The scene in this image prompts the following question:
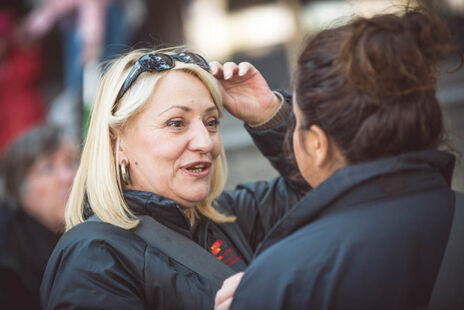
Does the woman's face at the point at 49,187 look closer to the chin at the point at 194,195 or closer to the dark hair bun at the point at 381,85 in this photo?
the chin at the point at 194,195

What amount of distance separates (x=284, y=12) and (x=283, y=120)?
4.16 meters

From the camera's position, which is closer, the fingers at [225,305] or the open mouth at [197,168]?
the fingers at [225,305]

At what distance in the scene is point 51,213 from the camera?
318 centimetres

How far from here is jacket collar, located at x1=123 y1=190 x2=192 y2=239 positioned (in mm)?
1780

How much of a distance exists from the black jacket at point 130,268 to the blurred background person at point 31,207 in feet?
A: 3.54

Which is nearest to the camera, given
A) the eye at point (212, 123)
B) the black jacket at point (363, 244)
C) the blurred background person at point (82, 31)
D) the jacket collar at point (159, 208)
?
the black jacket at point (363, 244)

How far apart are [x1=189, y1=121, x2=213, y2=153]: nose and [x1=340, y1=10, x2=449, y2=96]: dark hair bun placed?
0.77 meters

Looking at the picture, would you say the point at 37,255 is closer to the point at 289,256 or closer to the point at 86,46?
the point at 289,256

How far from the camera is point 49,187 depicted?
3.23m

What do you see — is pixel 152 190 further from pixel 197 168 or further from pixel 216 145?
pixel 216 145

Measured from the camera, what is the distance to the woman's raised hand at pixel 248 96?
2180 millimetres

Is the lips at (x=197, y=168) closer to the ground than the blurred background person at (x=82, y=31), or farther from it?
closer to the ground

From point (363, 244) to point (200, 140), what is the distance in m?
0.89

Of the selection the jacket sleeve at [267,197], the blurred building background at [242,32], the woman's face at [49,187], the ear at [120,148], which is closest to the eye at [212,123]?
the jacket sleeve at [267,197]
